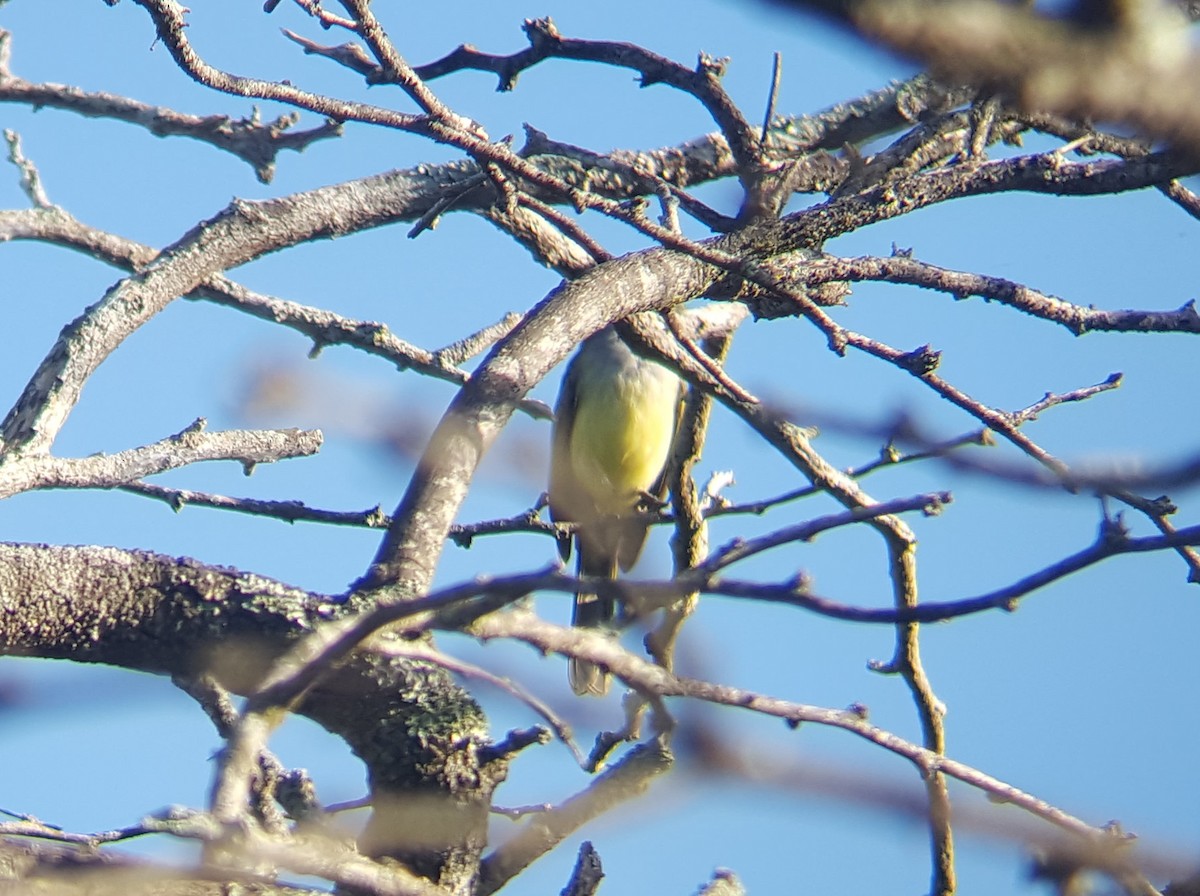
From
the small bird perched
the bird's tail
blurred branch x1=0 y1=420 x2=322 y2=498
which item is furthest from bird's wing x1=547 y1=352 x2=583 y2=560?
blurred branch x1=0 y1=420 x2=322 y2=498

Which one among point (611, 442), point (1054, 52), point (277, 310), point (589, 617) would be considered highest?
point (611, 442)

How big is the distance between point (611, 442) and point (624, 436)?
9cm

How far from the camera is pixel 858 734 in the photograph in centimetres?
213

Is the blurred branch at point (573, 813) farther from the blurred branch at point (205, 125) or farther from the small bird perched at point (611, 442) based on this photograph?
the small bird perched at point (611, 442)

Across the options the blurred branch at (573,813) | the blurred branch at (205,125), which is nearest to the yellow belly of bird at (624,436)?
the blurred branch at (205,125)

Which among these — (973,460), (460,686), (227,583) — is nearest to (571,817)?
(460,686)

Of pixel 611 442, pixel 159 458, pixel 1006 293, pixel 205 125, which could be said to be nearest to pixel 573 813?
pixel 159 458

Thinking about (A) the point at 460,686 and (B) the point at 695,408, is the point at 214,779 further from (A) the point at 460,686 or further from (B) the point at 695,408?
(B) the point at 695,408

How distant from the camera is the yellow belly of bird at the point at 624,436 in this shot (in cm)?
726

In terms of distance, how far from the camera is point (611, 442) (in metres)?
7.32

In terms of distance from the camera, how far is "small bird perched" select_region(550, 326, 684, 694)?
7254 mm

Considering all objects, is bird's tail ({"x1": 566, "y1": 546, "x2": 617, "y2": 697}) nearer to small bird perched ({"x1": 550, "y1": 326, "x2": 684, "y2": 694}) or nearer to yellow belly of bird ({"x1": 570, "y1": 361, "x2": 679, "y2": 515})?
small bird perched ({"x1": 550, "y1": 326, "x2": 684, "y2": 694})

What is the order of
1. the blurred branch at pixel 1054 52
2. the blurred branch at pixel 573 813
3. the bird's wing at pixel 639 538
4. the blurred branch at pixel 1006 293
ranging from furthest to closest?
the bird's wing at pixel 639 538, the blurred branch at pixel 1006 293, the blurred branch at pixel 573 813, the blurred branch at pixel 1054 52

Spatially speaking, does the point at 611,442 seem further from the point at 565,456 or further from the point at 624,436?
the point at 565,456
